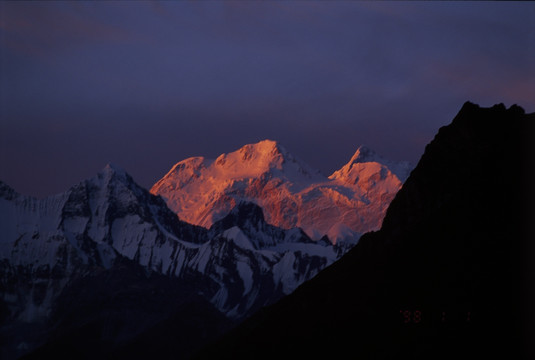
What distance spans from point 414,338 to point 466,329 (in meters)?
11.6

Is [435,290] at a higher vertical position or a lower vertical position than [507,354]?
higher

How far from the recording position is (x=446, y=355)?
17925 cm

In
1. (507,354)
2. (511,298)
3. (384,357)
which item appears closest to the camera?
(507,354)

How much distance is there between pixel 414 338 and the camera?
631ft

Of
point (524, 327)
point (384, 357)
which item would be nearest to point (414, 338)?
point (384, 357)

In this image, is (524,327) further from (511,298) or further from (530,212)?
(530,212)

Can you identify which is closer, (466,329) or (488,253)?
(466,329)

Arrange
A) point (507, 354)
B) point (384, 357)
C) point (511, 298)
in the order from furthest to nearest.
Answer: point (384, 357) < point (511, 298) < point (507, 354)

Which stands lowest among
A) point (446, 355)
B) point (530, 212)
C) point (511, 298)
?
point (446, 355)

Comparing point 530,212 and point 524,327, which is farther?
point 530,212

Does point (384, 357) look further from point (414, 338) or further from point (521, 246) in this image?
point (521, 246)

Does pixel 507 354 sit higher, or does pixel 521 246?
pixel 521 246

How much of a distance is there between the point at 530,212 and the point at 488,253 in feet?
36.0

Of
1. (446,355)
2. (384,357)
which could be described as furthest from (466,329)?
(384,357)
